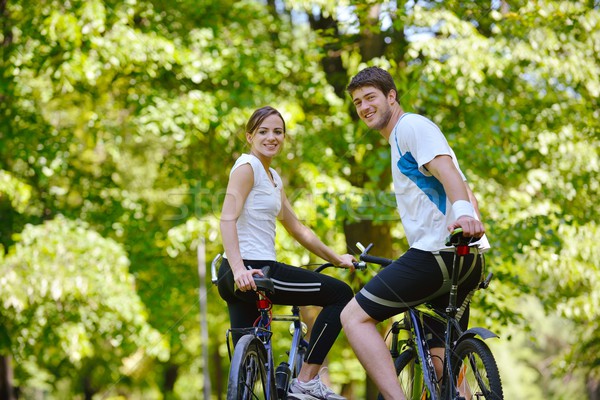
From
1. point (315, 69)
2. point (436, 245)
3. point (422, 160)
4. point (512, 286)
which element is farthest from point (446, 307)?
point (315, 69)

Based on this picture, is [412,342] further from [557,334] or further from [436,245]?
[557,334]

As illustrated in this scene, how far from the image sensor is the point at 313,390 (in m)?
3.75

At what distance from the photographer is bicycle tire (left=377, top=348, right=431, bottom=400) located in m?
3.74

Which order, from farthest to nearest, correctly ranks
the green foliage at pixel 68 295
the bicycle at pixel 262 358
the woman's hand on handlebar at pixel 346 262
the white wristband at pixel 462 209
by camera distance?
the green foliage at pixel 68 295
the woman's hand on handlebar at pixel 346 262
the bicycle at pixel 262 358
the white wristband at pixel 462 209

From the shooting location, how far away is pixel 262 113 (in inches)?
155

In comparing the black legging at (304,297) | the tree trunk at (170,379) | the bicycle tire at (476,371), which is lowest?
the tree trunk at (170,379)

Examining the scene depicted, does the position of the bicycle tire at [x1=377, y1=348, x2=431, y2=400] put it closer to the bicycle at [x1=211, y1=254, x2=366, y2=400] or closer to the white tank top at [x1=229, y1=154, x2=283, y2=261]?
the bicycle at [x1=211, y1=254, x2=366, y2=400]

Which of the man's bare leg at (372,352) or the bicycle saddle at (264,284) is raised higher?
the bicycle saddle at (264,284)

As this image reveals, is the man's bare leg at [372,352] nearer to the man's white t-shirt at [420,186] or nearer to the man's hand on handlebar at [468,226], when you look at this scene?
the man's white t-shirt at [420,186]

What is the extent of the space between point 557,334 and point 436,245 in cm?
2832

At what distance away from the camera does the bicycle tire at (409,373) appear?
147 inches

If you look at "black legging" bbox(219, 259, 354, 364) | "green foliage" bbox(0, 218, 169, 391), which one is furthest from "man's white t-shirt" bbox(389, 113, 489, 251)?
"green foliage" bbox(0, 218, 169, 391)

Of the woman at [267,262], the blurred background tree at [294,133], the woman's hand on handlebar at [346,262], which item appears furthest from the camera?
the blurred background tree at [294,133]

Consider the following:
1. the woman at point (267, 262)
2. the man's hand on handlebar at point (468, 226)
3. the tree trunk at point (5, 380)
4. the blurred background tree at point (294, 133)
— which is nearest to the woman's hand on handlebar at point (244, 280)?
the woman at point (267, 262)
